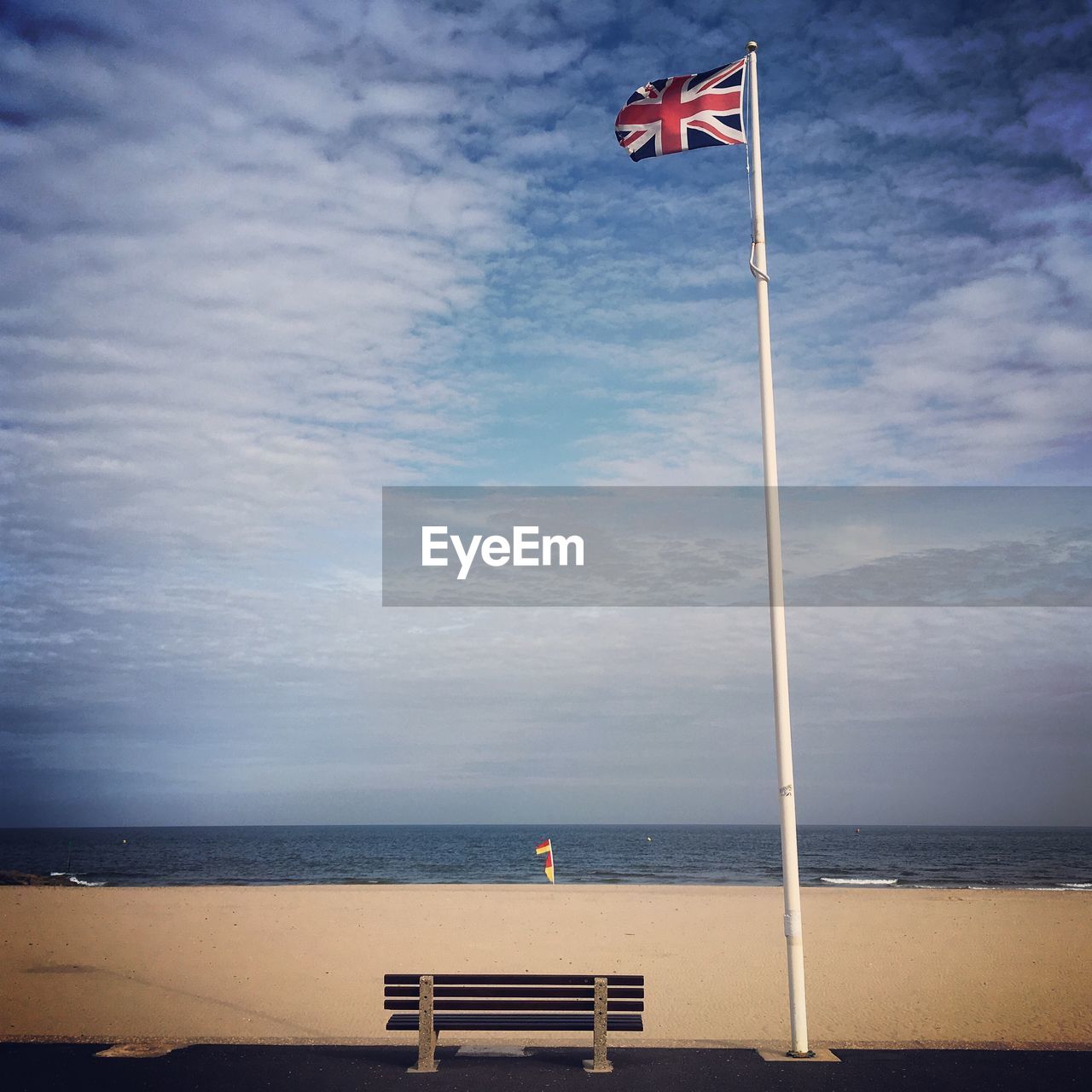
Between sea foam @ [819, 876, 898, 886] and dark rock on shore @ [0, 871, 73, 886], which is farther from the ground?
dark rock on shore @ [0, 871, 73, 886]

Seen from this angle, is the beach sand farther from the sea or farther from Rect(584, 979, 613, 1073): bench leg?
the sea

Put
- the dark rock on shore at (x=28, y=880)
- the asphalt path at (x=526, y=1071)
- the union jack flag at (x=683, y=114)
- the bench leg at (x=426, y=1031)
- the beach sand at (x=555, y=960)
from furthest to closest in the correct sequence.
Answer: the dark rock on shore at (x=28, y=880) < the beach sand at (x=555, y=960) < the union jack flag at (x=683, y=114) < the bench leg at (x=426, y=1031) < the asphalt path at (x=526, y=1071)

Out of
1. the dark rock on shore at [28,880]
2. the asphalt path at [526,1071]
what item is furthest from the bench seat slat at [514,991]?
the dark rock on shore at [28,880]

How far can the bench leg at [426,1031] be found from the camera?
29.3 ft

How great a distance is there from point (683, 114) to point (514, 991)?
31.1 ft

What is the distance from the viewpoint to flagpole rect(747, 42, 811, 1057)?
9.46 meters

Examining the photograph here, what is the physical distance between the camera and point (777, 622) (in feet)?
32.3

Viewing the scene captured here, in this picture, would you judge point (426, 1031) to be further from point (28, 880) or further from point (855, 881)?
point (855, 881)

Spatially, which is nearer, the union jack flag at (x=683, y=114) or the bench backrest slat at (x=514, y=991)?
the bench backrest slat at (x=514, y=991)

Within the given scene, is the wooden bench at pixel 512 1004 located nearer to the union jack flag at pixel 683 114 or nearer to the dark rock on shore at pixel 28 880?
the union jack flag at pixel 683 114

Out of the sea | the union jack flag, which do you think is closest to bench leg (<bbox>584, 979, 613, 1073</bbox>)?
the union jack flag

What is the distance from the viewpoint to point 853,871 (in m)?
55.7

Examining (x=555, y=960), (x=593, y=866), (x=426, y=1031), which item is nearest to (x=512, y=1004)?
(x=426, y=1031)

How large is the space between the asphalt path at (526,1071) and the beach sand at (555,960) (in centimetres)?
64
